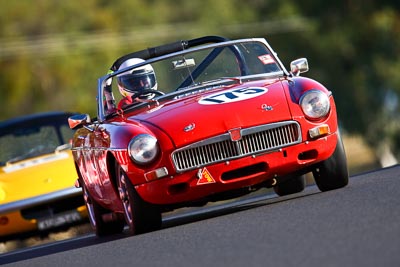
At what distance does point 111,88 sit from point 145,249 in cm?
305

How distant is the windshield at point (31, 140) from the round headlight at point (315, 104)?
6.82 meters

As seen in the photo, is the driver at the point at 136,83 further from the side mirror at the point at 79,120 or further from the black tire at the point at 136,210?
the black tire at the point at 136,210

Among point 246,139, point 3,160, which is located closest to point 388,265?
point 246,139

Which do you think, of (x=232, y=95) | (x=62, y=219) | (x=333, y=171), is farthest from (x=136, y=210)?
(x=62, y=219)

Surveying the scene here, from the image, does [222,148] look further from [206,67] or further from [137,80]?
[137,80]

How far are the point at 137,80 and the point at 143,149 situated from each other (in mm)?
1687

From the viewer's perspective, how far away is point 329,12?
46.2 meters

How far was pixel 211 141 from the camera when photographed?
31.9 feet

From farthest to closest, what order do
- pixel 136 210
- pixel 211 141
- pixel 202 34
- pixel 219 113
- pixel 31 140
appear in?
pixel 202 34, pixel 31 140, pixel 136 210, pixel 219 113, pixel 211 141

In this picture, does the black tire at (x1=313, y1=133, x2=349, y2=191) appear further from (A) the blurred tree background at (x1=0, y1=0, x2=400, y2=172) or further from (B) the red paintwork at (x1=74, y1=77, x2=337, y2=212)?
(A) the blurred tree background at (x1=0, y1=0, x2=400, y2=172)

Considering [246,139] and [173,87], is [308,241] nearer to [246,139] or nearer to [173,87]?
[246,139]

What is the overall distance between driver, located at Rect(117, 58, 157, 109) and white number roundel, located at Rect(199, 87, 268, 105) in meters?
1.04

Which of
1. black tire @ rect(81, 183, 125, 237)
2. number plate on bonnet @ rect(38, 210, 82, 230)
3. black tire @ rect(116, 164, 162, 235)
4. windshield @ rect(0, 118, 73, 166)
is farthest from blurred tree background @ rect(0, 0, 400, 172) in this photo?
black tire @ rect(116, 164, 162, 235)

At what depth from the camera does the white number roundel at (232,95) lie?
1009 cm
